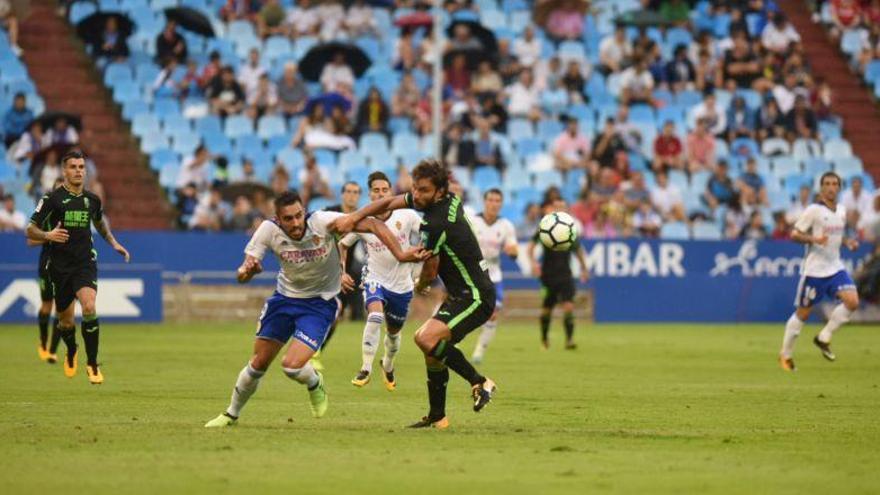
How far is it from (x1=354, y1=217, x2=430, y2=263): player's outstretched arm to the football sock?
819mm

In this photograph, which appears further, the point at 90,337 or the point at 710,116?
the point at 710,116

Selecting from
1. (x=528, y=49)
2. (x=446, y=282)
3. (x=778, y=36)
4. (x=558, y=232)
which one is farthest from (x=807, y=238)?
(x=778, y=36)

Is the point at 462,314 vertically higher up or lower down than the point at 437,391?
higher up

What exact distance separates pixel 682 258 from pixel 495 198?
37.7 feet

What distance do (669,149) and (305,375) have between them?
77.2 ft

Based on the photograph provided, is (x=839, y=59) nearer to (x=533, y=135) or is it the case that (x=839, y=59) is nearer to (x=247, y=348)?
(x=533, y=135)

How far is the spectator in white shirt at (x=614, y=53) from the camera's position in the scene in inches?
1468

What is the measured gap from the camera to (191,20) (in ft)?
114

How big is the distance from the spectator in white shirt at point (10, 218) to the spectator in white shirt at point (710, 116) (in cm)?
1537

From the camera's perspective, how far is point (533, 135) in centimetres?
3572

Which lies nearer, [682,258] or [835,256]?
[835,256]

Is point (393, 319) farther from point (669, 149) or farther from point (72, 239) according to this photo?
point (669, 149)

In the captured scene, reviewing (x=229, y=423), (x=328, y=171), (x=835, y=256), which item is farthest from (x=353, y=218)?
(x=328, y=171)

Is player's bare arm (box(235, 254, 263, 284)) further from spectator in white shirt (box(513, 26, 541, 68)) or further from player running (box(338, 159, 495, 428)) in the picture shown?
spectator in white shirt (box(513, 26, 541, 68))
